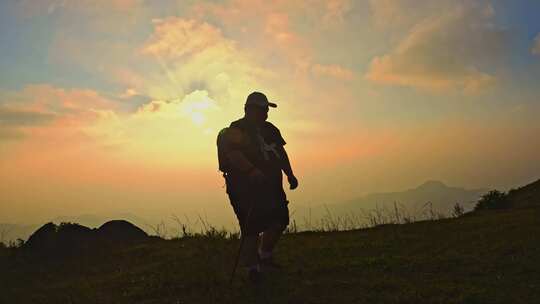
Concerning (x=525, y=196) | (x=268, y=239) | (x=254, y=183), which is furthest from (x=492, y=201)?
(x=254, y=183)

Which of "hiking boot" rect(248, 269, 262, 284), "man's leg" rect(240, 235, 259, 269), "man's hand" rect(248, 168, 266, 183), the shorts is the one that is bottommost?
"hiking boot" rect(248, 269, 262, 284)

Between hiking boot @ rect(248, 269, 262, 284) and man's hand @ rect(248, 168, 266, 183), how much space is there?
46.6 inches

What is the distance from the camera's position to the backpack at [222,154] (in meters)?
7.28

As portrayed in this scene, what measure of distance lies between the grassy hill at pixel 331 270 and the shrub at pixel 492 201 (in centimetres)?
335

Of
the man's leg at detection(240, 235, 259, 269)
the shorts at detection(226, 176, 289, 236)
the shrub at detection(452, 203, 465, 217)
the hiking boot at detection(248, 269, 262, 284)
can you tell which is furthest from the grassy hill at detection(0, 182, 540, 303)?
the shrub at detection(452, 203, 465, 217)

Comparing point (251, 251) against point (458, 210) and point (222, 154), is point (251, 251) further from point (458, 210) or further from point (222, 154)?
point (458, 210)

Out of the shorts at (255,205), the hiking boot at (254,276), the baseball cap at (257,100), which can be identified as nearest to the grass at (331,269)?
the hiking boot at (254,276)

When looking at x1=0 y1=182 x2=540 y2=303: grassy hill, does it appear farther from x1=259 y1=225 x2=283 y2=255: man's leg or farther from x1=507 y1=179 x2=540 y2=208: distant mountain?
x1=507 y1=179 x2=540 y2=208: distant mountain

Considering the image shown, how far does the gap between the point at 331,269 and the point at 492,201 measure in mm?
9421

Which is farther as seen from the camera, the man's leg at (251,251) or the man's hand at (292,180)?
the man's hand at (292,180)

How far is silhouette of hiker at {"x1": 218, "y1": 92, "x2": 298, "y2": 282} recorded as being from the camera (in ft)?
23.6

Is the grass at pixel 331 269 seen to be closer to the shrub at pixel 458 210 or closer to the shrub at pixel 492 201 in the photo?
the shrub at pixel 458 210

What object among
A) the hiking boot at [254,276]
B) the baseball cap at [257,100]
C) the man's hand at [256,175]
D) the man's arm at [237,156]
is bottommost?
the hiking boot at [254,276]

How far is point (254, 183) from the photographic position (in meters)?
7.05
